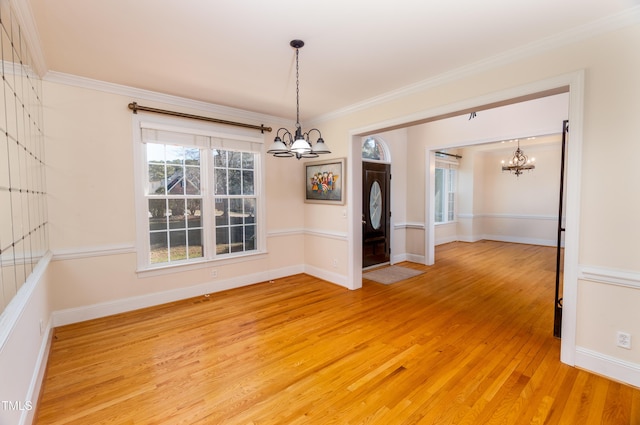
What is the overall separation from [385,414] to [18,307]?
2.32 m

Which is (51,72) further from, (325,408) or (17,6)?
(325,408)

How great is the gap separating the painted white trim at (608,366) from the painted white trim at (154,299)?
390 centimetres

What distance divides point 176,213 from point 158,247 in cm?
50

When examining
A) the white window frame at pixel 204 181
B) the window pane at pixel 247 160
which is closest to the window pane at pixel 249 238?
the white window frame at pixel 204 181

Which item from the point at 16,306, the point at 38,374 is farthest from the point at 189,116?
the point at 38,374

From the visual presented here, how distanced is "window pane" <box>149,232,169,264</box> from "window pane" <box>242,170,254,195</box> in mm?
1349

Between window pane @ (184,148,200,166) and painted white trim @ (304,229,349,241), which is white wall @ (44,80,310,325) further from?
painted white trim @ (304,229,349,241)

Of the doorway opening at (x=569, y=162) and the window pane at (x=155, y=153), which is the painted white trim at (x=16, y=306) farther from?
the doorway opening at (x=569, y=162)

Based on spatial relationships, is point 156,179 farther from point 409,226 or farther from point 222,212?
point 409,226

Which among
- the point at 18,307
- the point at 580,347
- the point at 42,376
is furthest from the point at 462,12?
the point at 42,376

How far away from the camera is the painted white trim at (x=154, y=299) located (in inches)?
129

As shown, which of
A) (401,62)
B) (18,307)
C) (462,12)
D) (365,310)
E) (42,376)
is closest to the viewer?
(18,307)

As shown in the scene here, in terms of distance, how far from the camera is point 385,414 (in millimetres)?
1909

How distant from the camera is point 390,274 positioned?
17.3 ft
